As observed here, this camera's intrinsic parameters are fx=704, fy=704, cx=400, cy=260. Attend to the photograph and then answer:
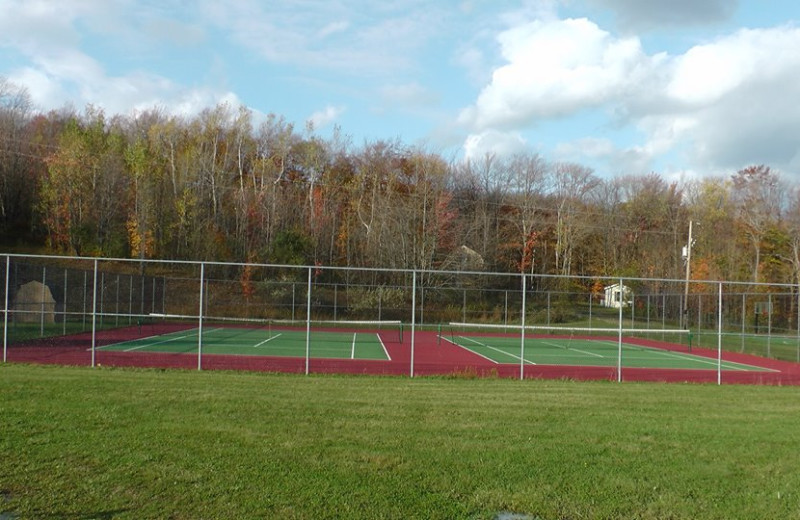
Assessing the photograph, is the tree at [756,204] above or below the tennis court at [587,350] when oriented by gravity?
above

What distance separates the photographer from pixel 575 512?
602 centimetres

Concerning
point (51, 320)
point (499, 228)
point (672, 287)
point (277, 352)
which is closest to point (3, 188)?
point (51, 320)

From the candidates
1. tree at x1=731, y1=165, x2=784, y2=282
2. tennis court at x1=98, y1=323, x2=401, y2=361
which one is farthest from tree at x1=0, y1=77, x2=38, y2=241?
tree at x1=731, y1=165, x2=784, y2=282

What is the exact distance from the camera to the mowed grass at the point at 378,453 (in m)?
6.07

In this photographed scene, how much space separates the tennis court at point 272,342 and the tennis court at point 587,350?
149 inches

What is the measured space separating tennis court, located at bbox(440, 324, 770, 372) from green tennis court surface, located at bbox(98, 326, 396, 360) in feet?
13.2

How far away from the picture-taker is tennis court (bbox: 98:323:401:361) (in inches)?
876

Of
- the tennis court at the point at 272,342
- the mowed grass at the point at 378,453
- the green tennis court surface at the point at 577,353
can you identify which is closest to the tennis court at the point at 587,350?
the green tennis court surface at the point at 577,353

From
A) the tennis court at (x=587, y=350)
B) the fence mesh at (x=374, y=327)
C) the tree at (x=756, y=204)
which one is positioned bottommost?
the tennis court at (x=587, y=350)

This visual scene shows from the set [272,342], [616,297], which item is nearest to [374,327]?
[272,342]

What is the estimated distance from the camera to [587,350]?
95.4ft

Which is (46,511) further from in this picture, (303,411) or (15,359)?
(15,359)

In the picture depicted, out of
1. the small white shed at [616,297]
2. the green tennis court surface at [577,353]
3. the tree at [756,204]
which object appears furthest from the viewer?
the tree at [756,204]

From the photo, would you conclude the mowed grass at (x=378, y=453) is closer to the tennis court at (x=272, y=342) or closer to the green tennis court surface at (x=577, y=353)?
the tennis court at (x=272, y=342)
